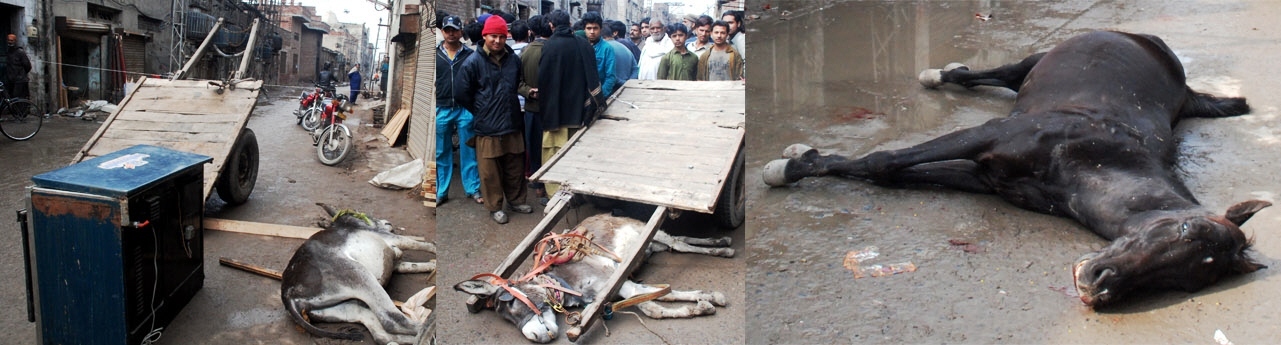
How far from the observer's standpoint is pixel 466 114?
295 cm

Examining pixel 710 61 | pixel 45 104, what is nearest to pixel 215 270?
pixel 710 61

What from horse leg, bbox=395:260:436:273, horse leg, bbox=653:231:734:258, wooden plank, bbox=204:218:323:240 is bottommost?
horse leg, bbox=395:260:436:273

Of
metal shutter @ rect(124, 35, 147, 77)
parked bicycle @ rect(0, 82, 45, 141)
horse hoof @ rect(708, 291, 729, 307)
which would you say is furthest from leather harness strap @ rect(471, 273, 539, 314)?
metal shutter @ rect(124, 35, 147, 77)

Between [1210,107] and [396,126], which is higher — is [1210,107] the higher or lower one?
the higher one

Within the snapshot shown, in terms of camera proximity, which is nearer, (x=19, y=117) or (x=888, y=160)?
(x=888, y=160)

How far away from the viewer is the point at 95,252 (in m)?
2.96

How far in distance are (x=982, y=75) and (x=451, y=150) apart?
3.07m

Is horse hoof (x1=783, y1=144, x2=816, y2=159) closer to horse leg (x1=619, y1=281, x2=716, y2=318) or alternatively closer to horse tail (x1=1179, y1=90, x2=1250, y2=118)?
horse leg (x1=619, y1=281, x2=716, y2=318)

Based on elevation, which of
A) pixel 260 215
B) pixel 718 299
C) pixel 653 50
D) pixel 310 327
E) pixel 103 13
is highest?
pixel 103 13

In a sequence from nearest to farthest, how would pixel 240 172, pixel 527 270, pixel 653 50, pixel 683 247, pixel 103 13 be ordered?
pixel 527 270 < pixel 683 247 < pixel 653 50 < pixel 240 172 < pixel 103 13

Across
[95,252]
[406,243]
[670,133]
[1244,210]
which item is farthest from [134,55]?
[1244,210]

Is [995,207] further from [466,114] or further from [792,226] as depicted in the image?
[466,114]

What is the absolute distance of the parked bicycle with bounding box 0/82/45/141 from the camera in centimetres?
848

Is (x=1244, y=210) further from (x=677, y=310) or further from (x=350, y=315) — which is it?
(x=350, y=315)
